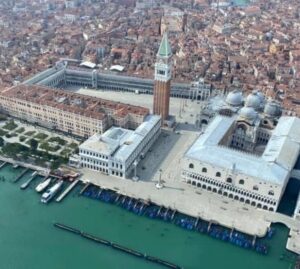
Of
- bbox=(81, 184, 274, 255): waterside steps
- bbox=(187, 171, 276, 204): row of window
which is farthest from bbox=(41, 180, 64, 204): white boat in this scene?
bbox=(187, 171, 276, 204): row of window

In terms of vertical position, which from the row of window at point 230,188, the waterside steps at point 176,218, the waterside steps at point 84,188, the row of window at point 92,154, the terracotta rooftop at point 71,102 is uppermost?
the terracotta rooftop at point 71,102

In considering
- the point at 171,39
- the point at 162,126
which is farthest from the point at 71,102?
the point at 171,39

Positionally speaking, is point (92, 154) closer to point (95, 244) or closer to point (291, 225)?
point (95, 244)

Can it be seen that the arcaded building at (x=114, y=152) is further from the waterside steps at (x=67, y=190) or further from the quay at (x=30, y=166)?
the quay at (x=30, y=166)

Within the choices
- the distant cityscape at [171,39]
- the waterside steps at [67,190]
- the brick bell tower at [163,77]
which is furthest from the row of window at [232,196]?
the distant cityscape at [171,39]

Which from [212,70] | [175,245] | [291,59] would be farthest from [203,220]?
[291,59]

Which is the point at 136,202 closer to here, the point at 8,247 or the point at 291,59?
the point at 8,247
